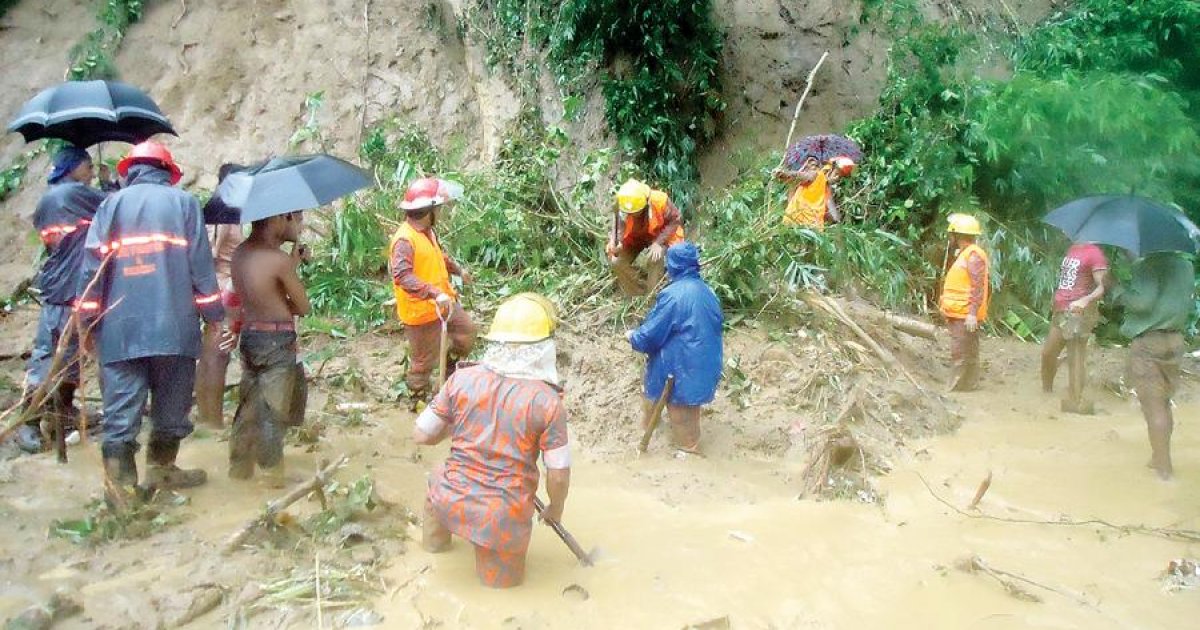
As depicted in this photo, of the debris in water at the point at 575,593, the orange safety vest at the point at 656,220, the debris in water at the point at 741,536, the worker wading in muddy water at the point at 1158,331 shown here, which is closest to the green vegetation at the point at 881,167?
the orange safety vest at the point at 656,220

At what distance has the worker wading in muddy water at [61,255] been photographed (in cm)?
514

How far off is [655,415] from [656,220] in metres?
1.90

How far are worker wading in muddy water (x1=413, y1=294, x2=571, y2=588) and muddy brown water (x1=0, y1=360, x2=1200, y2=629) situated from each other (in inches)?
12.6

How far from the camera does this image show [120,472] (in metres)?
4.38

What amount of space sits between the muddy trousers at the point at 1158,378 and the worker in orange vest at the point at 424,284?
4326 mm

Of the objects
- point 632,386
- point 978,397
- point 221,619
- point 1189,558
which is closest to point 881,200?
point 978,397

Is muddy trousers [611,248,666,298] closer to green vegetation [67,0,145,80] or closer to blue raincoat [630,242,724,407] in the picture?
blue raincoat [630,242,724,407]

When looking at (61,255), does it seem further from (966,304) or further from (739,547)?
(966,304)

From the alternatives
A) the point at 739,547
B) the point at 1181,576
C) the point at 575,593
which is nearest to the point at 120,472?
the point at 575,593

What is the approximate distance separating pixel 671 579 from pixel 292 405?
2.50 m

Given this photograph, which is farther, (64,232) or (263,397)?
(64,232)

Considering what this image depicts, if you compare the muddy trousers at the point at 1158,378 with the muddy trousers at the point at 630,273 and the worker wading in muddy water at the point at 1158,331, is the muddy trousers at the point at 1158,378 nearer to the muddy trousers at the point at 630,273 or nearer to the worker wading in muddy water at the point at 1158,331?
the worker wading in muddy water at the point at 1158,331

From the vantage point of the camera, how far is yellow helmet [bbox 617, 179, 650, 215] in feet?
21.7

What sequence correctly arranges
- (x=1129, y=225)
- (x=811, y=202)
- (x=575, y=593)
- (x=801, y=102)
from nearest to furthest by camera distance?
(x=575, y=593), (x=1129, y=225), (x=811, y=202), (x=801, y=102)
